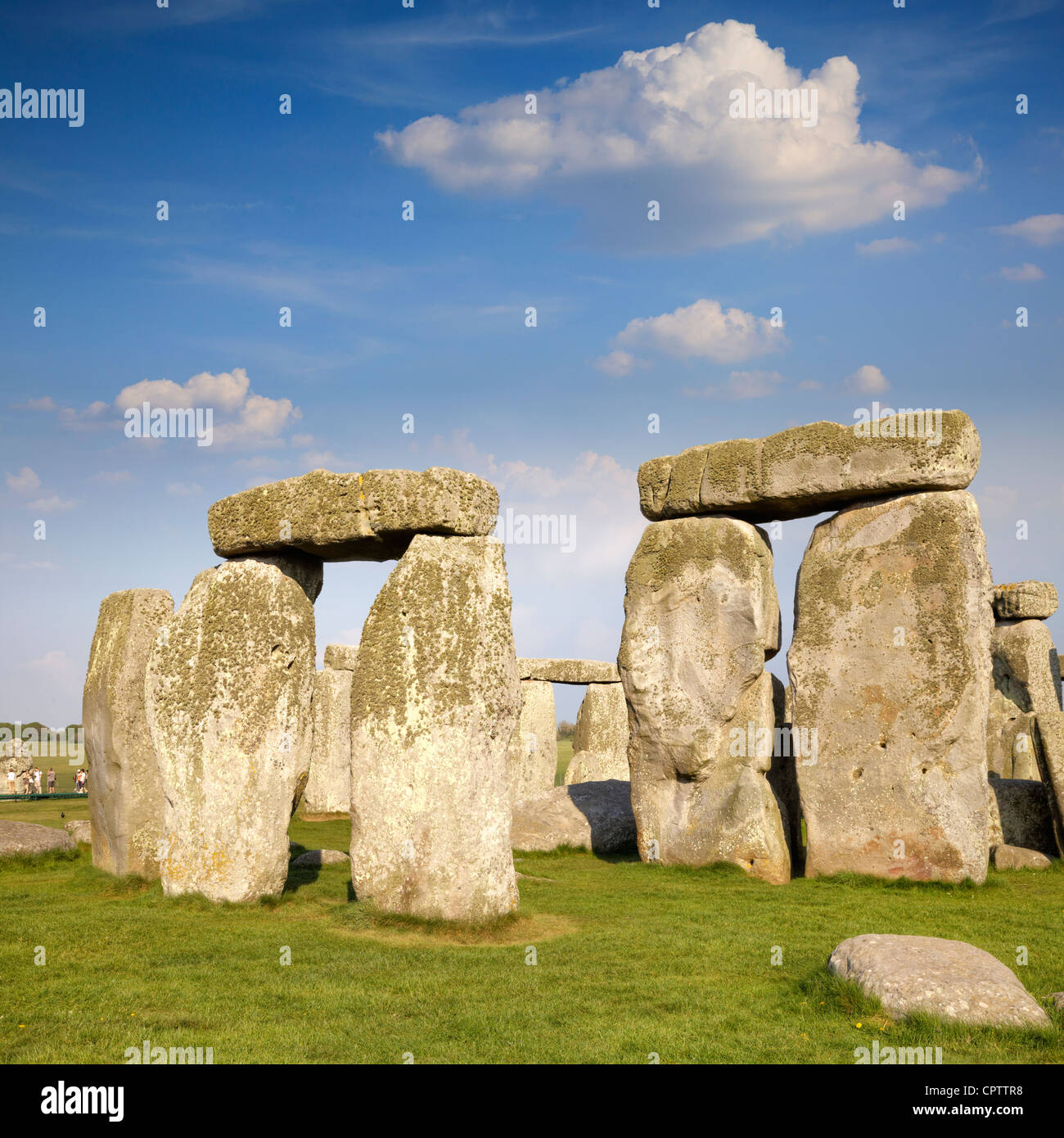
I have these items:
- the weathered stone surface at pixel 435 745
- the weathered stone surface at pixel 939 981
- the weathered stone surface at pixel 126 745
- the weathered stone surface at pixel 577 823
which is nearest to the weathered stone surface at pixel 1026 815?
the weathered stone surface at pixel 577 823

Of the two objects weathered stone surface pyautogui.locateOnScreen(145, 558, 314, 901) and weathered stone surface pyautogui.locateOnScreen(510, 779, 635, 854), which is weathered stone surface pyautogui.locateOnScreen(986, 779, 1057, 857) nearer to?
weathered stone surface pyautogui.locateOnScreen(510, 779, 635, 854)

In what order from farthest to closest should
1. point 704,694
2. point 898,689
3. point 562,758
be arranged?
point 562,758 → point 704,694 → point 898,689

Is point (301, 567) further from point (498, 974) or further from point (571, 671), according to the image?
point (571, 671)

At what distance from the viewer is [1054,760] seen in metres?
12.0

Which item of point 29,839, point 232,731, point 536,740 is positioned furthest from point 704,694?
point 536,740

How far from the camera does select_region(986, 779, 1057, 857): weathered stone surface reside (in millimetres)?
12797

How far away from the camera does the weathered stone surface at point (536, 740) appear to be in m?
23.3

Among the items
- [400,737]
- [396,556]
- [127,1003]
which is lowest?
[127,1003]

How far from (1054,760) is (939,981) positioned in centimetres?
731
